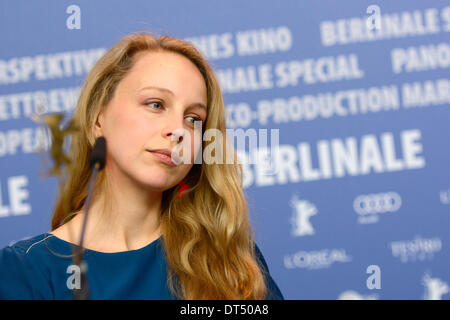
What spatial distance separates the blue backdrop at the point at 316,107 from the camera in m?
2.00

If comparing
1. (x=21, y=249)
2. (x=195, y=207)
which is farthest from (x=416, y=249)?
(x=21, y=249)

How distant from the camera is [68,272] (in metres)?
1.03

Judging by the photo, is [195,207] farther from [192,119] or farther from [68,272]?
[68,272]

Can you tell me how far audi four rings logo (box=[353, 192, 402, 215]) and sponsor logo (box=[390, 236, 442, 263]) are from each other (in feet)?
0.43

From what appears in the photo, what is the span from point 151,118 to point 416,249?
53.4 inches

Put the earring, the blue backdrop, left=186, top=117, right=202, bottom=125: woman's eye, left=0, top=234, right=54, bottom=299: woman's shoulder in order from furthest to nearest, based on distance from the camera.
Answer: the blue backdrop < the earring < left=186, top=117, right=202, bottom=125: woman's eye < left=0, top=234, right=54, bottom=299: woman's shoulder

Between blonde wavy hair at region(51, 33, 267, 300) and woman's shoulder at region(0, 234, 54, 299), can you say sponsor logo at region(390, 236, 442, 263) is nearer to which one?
blonde wavy hair at region(51, 33, 267, 300)

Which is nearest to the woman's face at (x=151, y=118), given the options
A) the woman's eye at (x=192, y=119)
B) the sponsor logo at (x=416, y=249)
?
the woman's eye at (x=192, y=119)

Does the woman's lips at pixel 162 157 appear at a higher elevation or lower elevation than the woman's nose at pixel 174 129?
lower

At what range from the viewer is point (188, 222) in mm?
1199

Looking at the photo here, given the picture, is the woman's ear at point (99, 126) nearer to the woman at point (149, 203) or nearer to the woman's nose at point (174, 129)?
the woman at point (149, 203)

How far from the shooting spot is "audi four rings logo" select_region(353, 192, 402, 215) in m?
2.02

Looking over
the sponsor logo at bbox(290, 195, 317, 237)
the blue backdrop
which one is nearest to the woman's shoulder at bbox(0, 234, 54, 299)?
the blue backdrop
